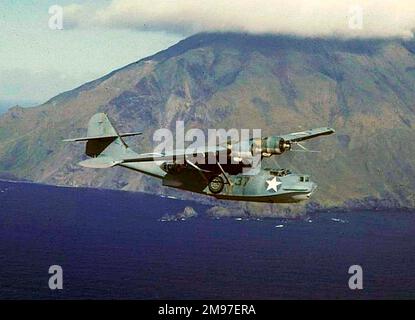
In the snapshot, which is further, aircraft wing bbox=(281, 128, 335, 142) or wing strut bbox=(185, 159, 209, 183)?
aircraft wing bbox=(281, 128, 335, 142)

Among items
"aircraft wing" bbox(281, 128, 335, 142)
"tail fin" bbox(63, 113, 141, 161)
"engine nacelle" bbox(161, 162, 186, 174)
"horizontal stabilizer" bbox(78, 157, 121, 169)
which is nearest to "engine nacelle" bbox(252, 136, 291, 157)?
"aircraft wing" bbox(281, 128, 335, 142)

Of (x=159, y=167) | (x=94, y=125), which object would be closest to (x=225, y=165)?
(x=159, y=167)

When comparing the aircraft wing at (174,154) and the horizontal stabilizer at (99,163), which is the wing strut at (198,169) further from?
the horizontal stabilizer at (99,163)

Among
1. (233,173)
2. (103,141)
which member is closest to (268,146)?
(233,173)

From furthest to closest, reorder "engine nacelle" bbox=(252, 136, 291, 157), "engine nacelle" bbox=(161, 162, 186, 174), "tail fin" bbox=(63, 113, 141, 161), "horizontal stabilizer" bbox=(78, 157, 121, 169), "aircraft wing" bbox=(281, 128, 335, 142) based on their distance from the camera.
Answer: "tail fin" bbox=(63, 113, 141, 161), "aircraft wing" bbox=(281, 128, 335, 142), "engine nacelle" bbox=(161, 162, 186, 174), "engine nacelle" bbox=(252, 136, 291, 157), "horizontal stabilizer" bbox=(78, 157, 121, 169)

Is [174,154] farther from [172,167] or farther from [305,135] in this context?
[305,135]

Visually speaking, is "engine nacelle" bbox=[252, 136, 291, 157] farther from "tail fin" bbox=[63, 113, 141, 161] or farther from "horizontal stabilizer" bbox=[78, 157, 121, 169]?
"tail fin" bbox=[63, 113, 141, 161]

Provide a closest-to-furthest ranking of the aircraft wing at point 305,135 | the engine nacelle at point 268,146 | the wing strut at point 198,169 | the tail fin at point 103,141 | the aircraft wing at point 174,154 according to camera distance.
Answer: the aircraft wing at point 174,154 < the engine nacelle at point 268,146 < the wing strut at point 198,169 < the aircraft wing at point 305,135 < the tail fin at point 103,141

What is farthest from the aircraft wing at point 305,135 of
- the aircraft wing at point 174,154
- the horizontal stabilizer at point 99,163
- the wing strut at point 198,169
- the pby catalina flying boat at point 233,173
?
the horizontal stabilizer at point 99,163

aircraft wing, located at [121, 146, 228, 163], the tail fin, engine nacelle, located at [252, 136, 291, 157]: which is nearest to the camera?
aircraft wing, located at [121, 146, 228, 163]
